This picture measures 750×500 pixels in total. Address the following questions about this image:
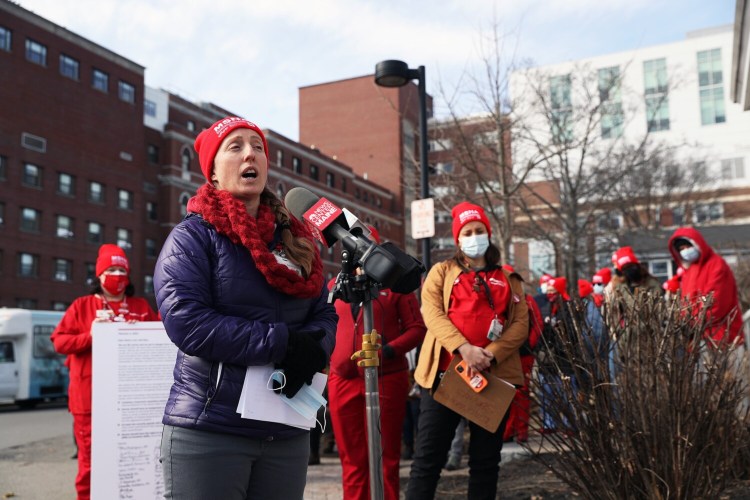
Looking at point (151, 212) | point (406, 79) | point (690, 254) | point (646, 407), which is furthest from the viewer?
point (151, 212)

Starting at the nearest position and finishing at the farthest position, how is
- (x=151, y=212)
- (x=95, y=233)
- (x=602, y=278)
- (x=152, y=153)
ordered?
(x=602, y=278) < (x=95, y=233) < (x=151, y=212) < (x=152, y=153)

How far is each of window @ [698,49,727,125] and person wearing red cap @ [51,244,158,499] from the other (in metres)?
72.8

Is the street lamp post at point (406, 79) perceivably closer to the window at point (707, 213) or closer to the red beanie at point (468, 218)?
the red beanie at point (468, 218)

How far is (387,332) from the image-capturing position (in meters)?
5.44

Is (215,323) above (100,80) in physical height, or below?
below

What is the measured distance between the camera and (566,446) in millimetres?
4281

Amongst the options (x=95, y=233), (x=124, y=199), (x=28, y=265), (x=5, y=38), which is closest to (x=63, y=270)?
(x=28, y=265)

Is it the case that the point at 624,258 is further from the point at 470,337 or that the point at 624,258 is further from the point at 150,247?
the point at 150,247

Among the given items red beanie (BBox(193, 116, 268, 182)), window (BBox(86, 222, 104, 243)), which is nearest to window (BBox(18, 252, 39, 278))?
window (BBox(86, 222, 104, 243))

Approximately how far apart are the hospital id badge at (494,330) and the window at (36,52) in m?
49.9

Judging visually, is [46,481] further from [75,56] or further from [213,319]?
[75,56]

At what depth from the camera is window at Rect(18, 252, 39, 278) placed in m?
45.8

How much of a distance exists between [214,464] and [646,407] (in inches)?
94.7

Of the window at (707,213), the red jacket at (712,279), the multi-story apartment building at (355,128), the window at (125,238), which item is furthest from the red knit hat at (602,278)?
the multi-story apartment building at (355,128)
